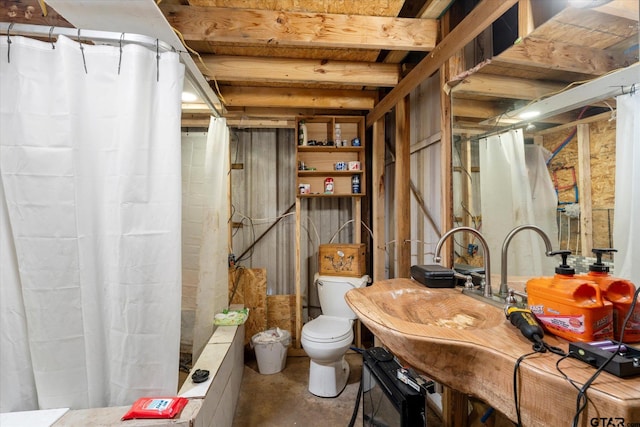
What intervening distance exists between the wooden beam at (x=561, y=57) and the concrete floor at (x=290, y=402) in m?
2.01

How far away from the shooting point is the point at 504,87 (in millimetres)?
1131

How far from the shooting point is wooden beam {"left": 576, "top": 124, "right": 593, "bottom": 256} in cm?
85

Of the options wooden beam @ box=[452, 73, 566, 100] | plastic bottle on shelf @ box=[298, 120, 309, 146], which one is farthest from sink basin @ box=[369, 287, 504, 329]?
plastic bottle on shelf @ box=[298, 120, 309, 146]

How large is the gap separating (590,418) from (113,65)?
187cm

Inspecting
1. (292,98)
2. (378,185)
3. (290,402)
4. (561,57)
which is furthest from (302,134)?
(290,402)

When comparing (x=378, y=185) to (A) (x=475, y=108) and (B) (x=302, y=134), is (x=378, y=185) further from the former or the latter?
(A) (x=475, y=108)

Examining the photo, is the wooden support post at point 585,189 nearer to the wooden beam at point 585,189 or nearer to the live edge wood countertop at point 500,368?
the wooden beam at point 585,189

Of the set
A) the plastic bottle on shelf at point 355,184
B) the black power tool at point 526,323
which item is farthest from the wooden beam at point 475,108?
the plastic bottle on shelf at point 355,184

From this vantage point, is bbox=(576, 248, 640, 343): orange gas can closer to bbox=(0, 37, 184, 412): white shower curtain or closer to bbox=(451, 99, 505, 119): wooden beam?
bbox=(451, 99, 505, 119): wooden beam

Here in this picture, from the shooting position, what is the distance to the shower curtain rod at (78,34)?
1130 millimetres

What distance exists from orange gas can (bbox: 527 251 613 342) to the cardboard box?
1.70 metres

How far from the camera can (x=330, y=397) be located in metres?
2.02

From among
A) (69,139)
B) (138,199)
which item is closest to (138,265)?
(138,199)

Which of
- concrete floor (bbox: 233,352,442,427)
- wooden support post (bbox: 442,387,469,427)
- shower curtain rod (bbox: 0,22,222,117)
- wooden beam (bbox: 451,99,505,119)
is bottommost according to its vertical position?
concrete floor (bbox: 233,352,442,427)
